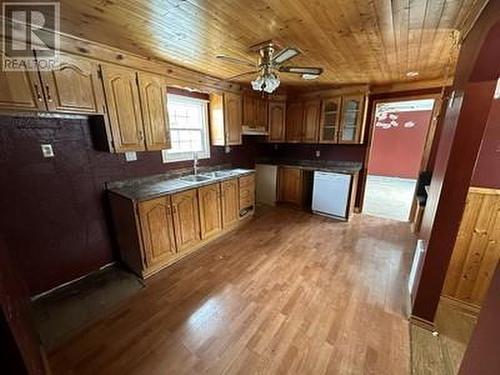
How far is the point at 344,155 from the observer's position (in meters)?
4.29

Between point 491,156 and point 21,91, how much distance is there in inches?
144

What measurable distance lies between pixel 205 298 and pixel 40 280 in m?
1.62

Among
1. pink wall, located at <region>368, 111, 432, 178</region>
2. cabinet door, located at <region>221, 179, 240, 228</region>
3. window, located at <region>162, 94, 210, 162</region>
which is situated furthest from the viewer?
pink wall, located at <region>368, 111, 432, 178</region>

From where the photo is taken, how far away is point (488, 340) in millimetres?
732

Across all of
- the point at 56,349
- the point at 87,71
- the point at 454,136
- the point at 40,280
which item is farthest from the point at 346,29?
the point at 40,280

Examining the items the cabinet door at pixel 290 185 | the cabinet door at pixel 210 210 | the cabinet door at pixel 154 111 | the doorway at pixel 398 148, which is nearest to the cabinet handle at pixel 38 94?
the cabinet door at pixel 154 111

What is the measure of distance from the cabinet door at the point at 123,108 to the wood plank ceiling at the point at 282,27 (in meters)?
0.27

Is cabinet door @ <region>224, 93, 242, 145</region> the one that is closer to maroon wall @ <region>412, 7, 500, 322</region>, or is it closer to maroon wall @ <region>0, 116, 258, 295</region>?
maroon wall @ <region>0, 116, 258, 295</region>

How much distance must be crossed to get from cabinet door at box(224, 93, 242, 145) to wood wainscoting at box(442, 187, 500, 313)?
9.83 ft

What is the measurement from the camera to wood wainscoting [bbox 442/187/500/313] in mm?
1784

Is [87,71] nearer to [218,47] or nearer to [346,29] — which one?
[218,47]

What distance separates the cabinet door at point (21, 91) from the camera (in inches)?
62.1

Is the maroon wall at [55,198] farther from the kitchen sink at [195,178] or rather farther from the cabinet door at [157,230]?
the kitchen sink at [195,178]

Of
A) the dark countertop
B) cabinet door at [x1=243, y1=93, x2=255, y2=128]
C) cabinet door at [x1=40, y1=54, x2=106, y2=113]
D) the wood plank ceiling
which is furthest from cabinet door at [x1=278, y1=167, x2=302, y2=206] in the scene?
cabinet door at [x1=40, y1=54, x2=106, y2=113]
